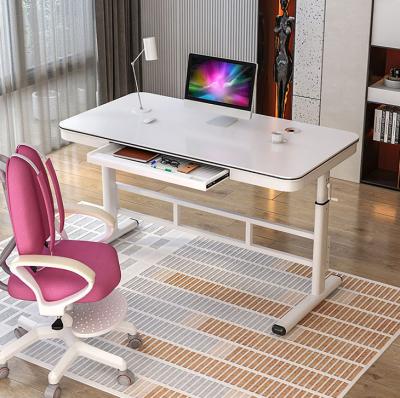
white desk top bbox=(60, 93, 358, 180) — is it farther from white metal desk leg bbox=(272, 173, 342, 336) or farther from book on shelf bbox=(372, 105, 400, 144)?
book on shelf bbox=(372, 105, 400, 144)

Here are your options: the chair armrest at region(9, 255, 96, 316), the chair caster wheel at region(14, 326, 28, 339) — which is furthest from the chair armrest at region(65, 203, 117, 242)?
the chair caster wheel at region(14, 326, 28, 339)

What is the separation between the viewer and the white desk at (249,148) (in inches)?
159

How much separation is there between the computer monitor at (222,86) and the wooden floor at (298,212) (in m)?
0.84

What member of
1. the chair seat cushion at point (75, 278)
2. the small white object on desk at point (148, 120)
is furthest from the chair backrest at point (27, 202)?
the small white object on desk at point (148, 120)

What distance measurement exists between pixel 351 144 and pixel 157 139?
0.92m

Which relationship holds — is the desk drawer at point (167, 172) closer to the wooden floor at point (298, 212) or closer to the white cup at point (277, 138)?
the white cup at point (277, 138)

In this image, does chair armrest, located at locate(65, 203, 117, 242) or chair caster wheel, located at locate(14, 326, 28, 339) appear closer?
→ chair armrest, located at locate(65, 203, 117, 242)

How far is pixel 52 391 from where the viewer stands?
370 centimetres

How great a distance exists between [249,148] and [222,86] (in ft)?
1.35

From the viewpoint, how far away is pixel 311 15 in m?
5.63

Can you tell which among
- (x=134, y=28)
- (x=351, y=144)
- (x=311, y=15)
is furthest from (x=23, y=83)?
(x=351, y=144)

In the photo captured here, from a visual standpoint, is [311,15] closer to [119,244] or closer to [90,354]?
[119,244]

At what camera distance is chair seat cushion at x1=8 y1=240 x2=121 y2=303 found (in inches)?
141

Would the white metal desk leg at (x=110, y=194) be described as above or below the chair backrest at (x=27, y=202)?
below
